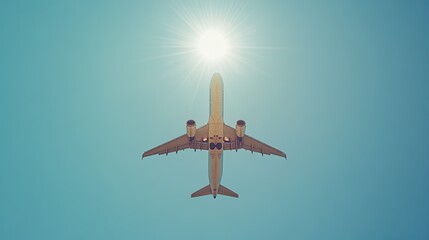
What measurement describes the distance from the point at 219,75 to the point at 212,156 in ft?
31.4

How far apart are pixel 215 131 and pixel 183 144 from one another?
7.22 meters

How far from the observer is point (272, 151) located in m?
59.2

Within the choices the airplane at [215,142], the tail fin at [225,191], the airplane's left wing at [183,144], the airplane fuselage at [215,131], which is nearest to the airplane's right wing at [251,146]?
the airplane at [215,142]

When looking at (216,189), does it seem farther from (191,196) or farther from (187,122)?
(187,122)

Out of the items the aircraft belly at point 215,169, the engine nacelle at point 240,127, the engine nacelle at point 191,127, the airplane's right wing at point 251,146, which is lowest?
the aircraft belly at point 215,169

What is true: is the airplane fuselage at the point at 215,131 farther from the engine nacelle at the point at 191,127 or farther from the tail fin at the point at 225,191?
the tail fin at the point at 225,191

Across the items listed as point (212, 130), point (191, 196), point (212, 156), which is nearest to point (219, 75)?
point (212, 130)

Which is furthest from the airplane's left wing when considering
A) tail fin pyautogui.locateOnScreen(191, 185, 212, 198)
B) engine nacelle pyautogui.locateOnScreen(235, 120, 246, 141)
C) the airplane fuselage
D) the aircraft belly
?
tail fin pyautogui.locateOnScreen(191, 185, 212, 198)

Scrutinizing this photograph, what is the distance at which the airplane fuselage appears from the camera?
5111 cm

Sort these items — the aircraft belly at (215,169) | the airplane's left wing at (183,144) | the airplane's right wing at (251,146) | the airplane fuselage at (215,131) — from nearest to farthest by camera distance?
the airplane fuselage at (215,131), the aircraft belly at (215,169), the airplane's left wing at (183,144), the airplane's right wing at (251,146)

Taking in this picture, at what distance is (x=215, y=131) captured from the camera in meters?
52.9

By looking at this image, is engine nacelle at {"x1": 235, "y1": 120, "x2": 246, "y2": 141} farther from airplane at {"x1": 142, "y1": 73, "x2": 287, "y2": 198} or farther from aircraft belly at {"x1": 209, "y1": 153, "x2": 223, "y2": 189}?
aircraft belly at {"x1": 209, "y1": 153, "x2": 223, "y2": 189}

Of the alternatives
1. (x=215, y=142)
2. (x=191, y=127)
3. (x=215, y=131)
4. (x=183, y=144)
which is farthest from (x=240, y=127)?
(x=183, y=144)

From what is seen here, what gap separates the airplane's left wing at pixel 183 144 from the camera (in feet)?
187
